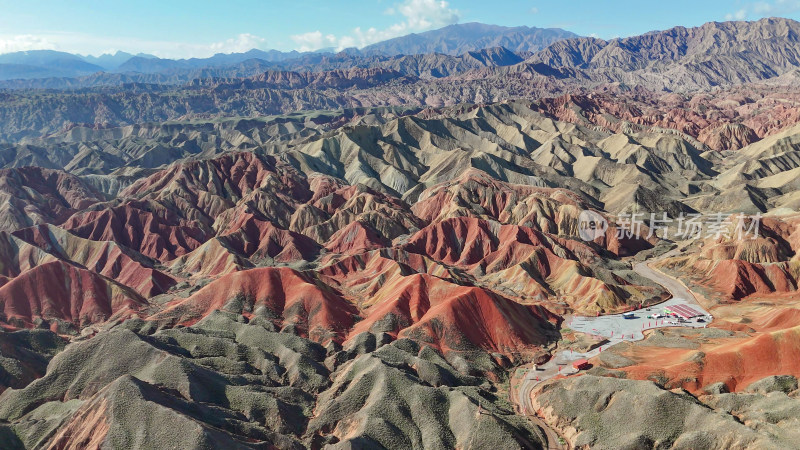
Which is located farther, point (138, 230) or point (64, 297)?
point (138, 230)

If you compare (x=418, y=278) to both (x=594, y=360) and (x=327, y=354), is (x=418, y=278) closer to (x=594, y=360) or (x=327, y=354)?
(x=327, y=354)

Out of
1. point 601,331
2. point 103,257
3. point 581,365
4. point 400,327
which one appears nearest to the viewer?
point 581,365

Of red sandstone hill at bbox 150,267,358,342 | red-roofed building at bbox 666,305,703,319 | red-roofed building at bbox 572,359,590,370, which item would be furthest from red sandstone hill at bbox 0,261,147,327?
red-roofed building at bbox 666,305,703,319

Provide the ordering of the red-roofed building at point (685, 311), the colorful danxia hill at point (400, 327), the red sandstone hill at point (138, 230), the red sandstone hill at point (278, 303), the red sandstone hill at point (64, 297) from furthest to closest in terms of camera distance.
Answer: the red sandstone hill at point (138, 230)
the red sandstone hill at point (64, 297)
the red-roofed building at point (685, 311)
the red sandstone hill at point (278, 303)
the colorful danxia hill at point (400, 327)

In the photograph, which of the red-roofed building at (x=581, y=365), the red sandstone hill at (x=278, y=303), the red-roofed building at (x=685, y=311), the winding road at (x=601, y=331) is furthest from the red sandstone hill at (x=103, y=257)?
the red-roofed building at (x=685, y=311)

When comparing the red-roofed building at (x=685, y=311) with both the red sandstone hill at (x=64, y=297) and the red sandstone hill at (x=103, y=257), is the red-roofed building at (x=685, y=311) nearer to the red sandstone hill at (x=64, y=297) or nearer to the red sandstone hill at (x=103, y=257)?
the red sandstone hill at (x=64, y=297)

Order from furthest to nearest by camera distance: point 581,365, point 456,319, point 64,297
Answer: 1. point 64,297
2. point 456,319
3. point 581,365

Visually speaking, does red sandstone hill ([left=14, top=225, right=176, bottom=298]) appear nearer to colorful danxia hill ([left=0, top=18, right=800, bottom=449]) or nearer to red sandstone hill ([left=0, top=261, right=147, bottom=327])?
colorful danxia hill ([left=0, top=18, right=800, bottom=449])

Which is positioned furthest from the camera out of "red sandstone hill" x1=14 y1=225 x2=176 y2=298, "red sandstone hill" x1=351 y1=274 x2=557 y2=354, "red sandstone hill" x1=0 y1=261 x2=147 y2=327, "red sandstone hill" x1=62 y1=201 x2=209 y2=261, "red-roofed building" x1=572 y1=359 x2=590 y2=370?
"red sandstone hill" x1=62 y1=201 x2=209 y2=261

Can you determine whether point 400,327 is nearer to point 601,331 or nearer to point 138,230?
point 601,331

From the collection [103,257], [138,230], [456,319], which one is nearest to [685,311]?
[456,319]
